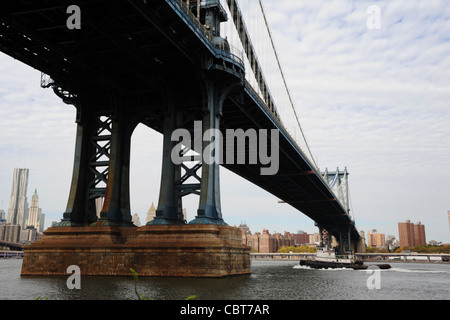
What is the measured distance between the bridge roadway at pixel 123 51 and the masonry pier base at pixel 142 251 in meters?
10.3

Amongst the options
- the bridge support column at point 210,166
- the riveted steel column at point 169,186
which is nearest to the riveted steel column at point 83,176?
the riveted steel column at point 169,186

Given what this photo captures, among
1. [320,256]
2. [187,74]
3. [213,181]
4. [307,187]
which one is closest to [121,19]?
[187,74]

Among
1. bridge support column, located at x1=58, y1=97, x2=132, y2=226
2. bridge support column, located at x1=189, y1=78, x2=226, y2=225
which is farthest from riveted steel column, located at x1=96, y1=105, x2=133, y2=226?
bridge support column, located at x1=189, y1=78, x2=226, y2=225

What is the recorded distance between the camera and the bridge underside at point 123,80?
24750mm

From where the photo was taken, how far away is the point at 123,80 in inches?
1345

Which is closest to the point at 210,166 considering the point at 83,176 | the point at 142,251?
the point at 142,251

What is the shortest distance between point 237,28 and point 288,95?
38622mm

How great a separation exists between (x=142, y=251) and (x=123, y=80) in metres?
14.4

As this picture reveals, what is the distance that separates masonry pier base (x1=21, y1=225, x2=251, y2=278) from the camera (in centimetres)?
2662

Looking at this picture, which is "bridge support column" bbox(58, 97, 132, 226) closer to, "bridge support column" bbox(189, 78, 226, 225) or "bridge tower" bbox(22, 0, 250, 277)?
"bridge tower" bbox(22, 0, 250, 277)

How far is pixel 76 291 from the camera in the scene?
20.3 meters

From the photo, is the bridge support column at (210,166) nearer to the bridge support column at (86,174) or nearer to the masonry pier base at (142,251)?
the masonry pier base at (142,251)

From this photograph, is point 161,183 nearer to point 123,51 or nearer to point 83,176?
point 83,176
